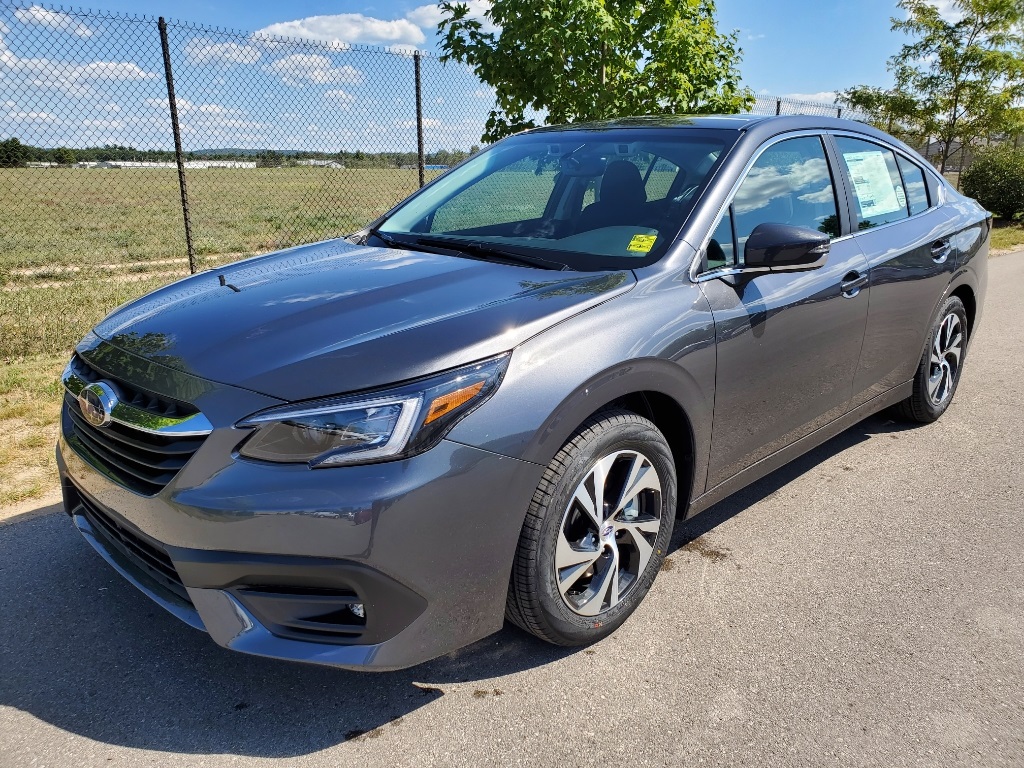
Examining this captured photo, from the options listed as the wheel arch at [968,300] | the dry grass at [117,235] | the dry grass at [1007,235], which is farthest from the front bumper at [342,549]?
the dry grass at [1007,235]

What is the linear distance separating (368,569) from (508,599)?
55 centimetres

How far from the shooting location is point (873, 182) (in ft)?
13.0

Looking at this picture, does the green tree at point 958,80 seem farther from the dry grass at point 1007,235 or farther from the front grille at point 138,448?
the front grille at point 138,448

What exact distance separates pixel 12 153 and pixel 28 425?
388 centimetres

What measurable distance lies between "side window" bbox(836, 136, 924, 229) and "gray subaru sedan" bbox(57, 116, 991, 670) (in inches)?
1.2

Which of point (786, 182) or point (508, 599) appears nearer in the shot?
point (508, 599)

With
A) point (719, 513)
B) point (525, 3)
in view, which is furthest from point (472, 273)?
point (525, 3)

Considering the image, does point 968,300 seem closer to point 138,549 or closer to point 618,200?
point 618,200

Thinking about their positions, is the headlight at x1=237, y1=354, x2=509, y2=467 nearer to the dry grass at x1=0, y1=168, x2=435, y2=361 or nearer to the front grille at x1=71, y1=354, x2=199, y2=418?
the front grille at x1=71, y1=354, x2=199, y2=418

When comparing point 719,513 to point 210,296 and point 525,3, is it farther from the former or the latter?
point 525,3

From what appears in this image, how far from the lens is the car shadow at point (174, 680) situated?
2.26 m

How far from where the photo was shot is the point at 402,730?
89.6 inches

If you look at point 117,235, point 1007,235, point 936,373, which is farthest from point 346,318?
point 1007,235

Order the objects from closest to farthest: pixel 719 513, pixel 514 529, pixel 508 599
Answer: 1. pixel 514 529
2. pixel 508 599
3. pixel 719 513
